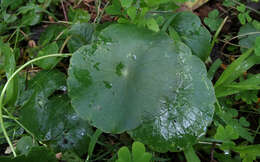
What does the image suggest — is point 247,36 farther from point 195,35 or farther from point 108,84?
point 108,84

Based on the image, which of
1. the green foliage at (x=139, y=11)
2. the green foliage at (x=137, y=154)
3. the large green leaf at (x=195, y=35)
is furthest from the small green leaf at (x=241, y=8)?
the green foliage at (x=137, y=154)

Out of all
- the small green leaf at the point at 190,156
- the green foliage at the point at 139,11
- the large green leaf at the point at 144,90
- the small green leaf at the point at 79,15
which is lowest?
the small green leaf at the point at 190,156

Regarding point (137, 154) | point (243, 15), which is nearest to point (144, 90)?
point (137, 154)

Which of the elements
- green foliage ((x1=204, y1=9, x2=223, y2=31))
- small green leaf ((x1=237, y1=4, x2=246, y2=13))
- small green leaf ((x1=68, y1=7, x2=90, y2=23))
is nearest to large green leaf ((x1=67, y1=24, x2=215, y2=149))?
small green leaf ((x1=68, y1=7, x2=90, y2=23))

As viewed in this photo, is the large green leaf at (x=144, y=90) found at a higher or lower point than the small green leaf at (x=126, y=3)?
lower

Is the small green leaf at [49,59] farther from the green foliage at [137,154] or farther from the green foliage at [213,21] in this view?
the green foliage at [213,21]

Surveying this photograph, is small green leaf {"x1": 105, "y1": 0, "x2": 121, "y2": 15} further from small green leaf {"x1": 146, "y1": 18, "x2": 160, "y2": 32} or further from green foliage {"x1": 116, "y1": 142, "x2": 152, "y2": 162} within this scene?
green foliage {"x1": 116, "y1": 142, "x2": 152, "y2": 162}
